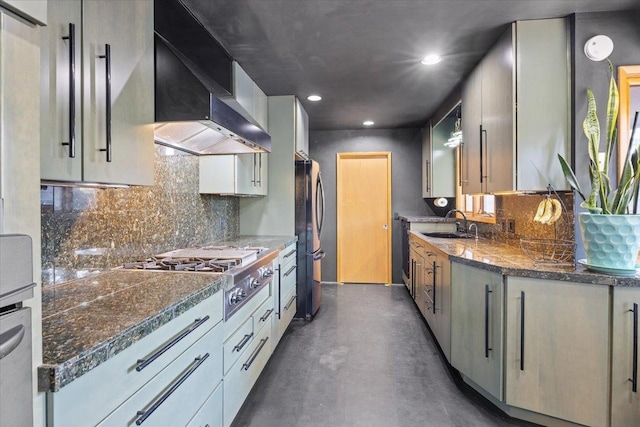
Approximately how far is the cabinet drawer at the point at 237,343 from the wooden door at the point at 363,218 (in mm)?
3272

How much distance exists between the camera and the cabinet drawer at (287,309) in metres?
2.79

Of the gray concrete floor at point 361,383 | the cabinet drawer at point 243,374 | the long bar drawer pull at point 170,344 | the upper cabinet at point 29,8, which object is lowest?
the gray concrete floor at point 361,383

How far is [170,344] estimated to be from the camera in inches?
43.6

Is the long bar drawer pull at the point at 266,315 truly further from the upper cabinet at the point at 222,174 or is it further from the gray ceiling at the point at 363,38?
the gray ceiling at the point at 363,38

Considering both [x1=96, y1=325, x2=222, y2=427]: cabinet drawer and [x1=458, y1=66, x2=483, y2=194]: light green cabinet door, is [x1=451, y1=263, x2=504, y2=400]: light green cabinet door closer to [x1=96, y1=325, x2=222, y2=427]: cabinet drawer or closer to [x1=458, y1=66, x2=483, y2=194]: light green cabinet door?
[x1=458, y1=66, x2=483, y2=194]: light green cabinet door

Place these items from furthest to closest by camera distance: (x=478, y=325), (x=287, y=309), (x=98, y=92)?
(x=287, y=309), (x=478, y=325), (x=98, y=92)

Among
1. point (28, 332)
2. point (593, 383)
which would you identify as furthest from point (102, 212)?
point (593, 383)

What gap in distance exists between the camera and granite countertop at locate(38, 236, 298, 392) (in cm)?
75

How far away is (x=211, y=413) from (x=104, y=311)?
2.37ft

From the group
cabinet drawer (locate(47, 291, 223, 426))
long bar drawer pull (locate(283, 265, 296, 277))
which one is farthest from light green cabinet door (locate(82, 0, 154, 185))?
long bar drawer pull (locate(283, 265, 296, 277))

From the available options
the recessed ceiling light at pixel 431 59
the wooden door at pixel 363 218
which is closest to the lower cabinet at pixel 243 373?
the recessed ceiling light at pixel 431 59

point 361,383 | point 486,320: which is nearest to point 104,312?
point 361,383

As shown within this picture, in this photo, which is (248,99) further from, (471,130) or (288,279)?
(471,130)

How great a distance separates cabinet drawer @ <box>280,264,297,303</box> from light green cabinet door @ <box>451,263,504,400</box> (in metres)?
1.36
